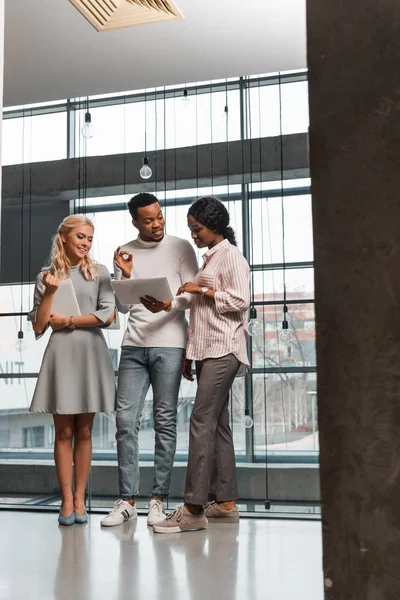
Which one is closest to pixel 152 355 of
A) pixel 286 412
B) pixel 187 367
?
pixel 187 367

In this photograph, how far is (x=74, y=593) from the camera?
2146mm

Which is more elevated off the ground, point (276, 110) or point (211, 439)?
point (276, 110)

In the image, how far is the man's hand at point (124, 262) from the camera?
11.2 ft

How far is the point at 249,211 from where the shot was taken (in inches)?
297

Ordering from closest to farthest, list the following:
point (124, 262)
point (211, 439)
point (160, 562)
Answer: point (160, 562), point (211, 439), point (124, 262)

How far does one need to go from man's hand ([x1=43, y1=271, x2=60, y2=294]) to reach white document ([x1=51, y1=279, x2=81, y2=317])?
0.04 metres

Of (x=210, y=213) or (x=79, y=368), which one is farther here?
(x=79, y=368)

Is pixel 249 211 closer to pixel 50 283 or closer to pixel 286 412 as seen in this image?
pixel 286 412

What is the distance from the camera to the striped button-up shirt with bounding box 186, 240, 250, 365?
3.12 meters

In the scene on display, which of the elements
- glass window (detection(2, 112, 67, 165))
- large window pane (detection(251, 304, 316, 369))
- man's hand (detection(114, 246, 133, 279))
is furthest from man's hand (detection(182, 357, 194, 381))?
glass window (detection(2, 112, 67, 165))

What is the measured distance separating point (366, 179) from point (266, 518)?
2.30 m

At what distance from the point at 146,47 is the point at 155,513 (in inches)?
96.4

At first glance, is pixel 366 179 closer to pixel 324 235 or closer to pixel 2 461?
pixel 324 235

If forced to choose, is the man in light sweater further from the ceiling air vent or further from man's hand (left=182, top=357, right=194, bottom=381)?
the ceiling air vent
